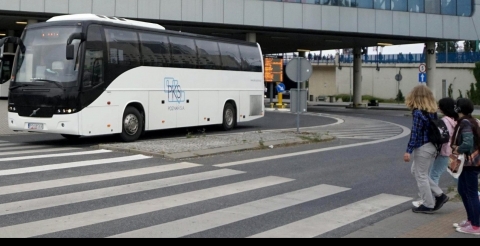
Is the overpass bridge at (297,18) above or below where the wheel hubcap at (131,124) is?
above

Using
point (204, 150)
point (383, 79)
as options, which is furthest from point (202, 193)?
point (383, 79)

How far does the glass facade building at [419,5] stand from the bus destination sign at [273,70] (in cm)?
587

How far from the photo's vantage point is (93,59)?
17.8 metres

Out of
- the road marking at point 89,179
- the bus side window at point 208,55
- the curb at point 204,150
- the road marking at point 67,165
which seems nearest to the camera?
the road marking at point 89,179

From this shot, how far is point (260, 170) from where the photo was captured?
13.5 m

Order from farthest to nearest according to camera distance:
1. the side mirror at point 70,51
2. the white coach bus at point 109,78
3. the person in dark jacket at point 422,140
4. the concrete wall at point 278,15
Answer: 1. the concrete wall at point 278,15
2. the white coach bus at point 109,78
3. the side mirror at point 70,51
4. the person in dark jacket at point 422,140

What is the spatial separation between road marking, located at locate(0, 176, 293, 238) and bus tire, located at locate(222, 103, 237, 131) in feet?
41.3

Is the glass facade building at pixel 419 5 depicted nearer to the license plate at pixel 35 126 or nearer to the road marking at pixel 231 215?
the license plate at pixel 35 126

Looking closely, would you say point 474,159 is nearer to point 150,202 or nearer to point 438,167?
point 438,167

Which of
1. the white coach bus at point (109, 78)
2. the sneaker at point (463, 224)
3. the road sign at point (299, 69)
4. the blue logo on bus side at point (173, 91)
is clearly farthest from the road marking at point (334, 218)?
the blue logo on bus side at point (173, 91)

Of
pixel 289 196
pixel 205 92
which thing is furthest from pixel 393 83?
pixel 289 196

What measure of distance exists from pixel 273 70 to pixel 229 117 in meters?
23.0

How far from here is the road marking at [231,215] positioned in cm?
782

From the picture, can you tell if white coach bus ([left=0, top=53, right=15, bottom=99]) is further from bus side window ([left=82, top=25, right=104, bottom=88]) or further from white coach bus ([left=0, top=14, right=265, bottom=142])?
bus side window ([left=82, top=25, right=104, bottom=88])
